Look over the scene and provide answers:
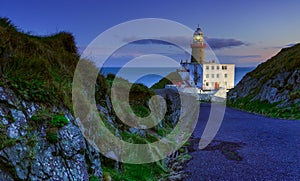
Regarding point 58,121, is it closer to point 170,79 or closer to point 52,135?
point 52,135

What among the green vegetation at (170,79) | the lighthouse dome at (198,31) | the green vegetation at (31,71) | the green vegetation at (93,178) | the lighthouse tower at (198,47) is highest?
the lighthouse dome at (198,31)

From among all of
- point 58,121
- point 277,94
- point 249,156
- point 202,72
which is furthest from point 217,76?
point 58,121

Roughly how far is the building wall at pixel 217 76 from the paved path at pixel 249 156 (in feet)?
179

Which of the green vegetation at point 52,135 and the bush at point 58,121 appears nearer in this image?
the green vegetation at point 52,135

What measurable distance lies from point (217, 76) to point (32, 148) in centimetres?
7541

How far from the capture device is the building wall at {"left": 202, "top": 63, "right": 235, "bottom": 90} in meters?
74.7

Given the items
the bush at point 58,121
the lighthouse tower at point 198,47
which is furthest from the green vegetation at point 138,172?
the lighthouse tower at point 198,47

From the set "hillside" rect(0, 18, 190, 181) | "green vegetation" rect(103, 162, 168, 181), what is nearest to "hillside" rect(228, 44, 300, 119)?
"green vegetation" rect(103, 162, 168, 181)

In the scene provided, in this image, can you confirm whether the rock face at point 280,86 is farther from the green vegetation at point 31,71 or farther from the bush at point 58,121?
the bush at point 58,121

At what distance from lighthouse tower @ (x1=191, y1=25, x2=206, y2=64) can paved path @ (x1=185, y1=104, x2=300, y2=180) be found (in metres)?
61.2

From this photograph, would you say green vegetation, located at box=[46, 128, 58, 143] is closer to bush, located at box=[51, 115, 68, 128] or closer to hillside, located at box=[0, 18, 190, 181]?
hillside, located at box=[0, 18, 190, 181]

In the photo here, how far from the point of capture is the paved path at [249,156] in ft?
34.6

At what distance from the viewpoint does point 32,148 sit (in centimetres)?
512

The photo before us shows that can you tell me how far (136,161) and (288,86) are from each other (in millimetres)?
32834
